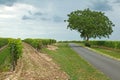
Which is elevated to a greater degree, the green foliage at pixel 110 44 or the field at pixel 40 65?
the green foliage at pixel 110 44

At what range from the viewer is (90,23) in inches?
4279

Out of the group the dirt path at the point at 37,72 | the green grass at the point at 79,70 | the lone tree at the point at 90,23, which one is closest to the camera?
the dirt path at the point at 37,72

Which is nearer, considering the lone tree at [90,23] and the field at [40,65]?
the field at [40,65]

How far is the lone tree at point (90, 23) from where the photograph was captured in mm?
109312

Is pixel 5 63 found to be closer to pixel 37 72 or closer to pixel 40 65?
pixel 40 65

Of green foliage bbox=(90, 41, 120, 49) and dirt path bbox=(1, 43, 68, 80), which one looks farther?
green foliage bbox=(90, 41, 120, 49)

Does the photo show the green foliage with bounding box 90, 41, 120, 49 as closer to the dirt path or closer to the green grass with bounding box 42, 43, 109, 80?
the green grass with bounding box 42, 43, 109, 80

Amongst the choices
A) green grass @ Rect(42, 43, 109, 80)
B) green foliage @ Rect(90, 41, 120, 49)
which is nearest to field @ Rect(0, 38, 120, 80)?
green grass @ Rect(42, 43, 109, 80)

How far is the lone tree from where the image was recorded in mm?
109312

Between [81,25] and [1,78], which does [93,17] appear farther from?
[1,78]

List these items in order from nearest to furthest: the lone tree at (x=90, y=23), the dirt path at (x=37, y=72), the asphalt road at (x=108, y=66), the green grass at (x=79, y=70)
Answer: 1. the dirt path at (x=37, y=72)
2. the green grass at (x=79, y=70)
3. the asphalt road at (x=108, y=66)
4. the lone tree at (x=90, y=23)

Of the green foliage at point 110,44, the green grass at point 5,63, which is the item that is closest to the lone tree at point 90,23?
the green foliage at point 110,44

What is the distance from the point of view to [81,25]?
Result: 365 ft

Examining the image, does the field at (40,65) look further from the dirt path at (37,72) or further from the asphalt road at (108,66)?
the asphalt road at (108,66)
